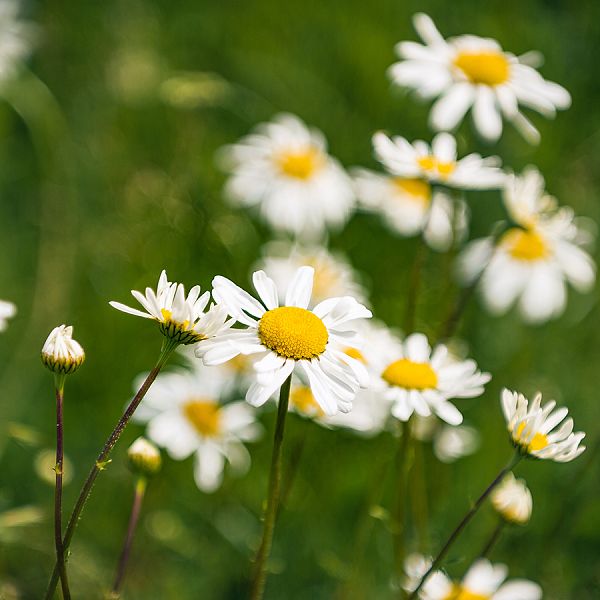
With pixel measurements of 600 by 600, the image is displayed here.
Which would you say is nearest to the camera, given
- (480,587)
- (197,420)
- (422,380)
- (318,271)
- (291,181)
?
(422,380)

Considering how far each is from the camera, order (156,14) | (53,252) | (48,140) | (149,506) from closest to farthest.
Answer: (149,506) → (53,252) → (48,140) → (156,14)

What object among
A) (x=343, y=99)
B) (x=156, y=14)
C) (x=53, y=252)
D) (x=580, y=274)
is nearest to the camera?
(x=580, y=274)

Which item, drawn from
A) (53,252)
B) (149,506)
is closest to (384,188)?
(53,252)

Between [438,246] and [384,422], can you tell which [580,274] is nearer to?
[438,246]

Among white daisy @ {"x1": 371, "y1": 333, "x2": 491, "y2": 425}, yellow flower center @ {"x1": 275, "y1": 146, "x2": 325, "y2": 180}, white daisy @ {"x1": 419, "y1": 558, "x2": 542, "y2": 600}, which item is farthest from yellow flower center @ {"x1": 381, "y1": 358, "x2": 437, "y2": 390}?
yellow flower center @ {"x1": 275, "y1": 146, "x2": 325, "y2": 180}

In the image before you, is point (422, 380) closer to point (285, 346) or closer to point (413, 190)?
point (285, 346)

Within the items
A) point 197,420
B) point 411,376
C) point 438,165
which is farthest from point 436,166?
point 197,420

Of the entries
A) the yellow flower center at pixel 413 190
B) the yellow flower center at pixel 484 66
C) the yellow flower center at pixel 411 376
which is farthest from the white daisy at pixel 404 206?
the yellow flower center at pixel 411 376
